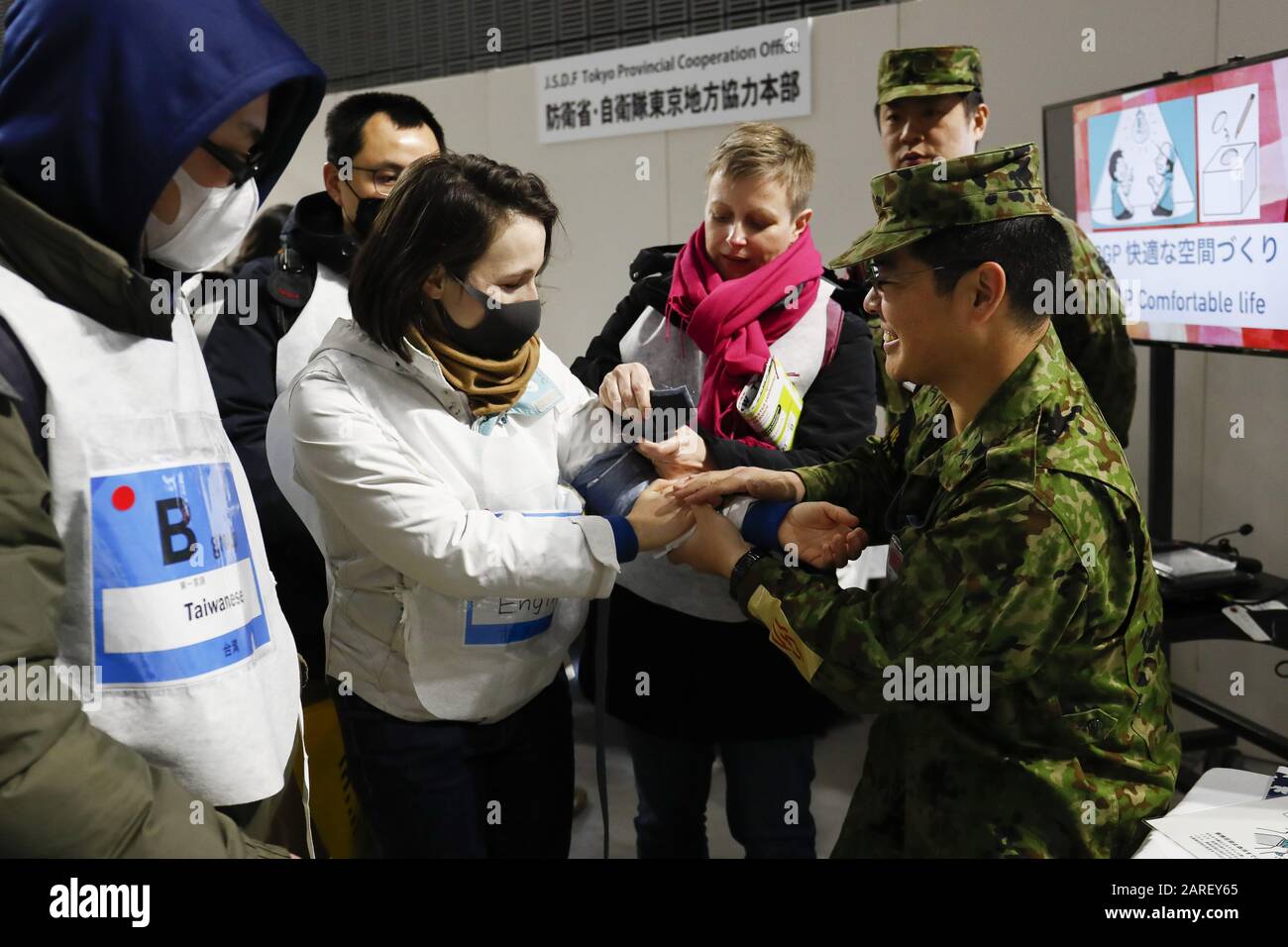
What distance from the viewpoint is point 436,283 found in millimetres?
1607

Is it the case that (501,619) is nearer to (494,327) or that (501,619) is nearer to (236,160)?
(494,327)

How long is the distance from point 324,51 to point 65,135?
493 centimetres

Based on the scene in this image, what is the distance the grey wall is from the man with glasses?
215cm

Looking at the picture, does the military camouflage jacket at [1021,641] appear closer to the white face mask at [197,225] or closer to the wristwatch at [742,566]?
Result: the wristwatch at [742,566]

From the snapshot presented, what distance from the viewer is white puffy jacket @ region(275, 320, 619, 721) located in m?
1.50

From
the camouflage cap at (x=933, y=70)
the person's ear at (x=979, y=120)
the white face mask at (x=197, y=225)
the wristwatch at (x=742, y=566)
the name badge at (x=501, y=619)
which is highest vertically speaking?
the camouflage cap at (x=933, y=70)

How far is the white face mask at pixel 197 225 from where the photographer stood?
116cm

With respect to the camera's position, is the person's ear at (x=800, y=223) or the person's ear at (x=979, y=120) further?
the person's ear at (x=979, y=120)

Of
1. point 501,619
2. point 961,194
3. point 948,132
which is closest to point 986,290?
point 961,194

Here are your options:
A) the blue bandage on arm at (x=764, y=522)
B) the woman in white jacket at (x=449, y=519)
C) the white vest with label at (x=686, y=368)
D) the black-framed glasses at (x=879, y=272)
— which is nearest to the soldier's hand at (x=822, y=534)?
the blue bandage on arm at (x=764, y=522)

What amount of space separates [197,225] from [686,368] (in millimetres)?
1110

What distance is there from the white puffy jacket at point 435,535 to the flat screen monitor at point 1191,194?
2.15 m

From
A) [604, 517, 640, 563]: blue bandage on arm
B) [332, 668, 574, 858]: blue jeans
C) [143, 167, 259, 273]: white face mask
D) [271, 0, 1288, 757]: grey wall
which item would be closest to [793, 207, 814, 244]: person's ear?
[604, 517, 640, 563]: blue bandage on arm
